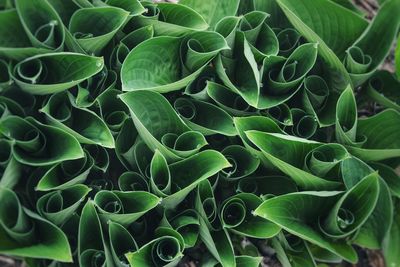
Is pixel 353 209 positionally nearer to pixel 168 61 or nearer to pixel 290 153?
pixel 290 153

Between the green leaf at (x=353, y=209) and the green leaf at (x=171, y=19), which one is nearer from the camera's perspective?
the green leaf at (x=353, y=209)

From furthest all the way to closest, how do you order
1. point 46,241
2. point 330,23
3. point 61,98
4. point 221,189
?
point 330,23 < point 221,189 < point 61,98 < point 46,241

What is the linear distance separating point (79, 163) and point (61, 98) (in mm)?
181

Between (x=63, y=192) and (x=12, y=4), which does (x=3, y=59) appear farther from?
(x=63, y=192)

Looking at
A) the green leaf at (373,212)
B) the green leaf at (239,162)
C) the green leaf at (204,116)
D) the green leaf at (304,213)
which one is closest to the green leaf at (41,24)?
the green leaf at (204,116)

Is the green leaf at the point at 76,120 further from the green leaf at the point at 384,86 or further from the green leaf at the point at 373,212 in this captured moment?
the green leaf at the point at 384,86

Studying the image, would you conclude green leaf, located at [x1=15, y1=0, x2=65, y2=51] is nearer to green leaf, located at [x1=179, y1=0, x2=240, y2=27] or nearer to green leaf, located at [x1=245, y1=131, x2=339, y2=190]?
green leaf, located at [x1=179, y1=0, x2=240, y2=27]

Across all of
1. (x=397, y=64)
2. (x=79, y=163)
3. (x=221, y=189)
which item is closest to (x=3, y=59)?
(x=79, y=163)

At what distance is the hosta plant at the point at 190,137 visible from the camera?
1269 mm

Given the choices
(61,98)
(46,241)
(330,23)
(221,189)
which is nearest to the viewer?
(46,241)

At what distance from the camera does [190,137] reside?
4.48ft

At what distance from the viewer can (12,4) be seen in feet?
4.36

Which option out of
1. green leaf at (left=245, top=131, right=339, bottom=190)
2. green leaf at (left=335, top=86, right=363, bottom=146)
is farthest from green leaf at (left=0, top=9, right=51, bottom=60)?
green leaf at (left=335, top=86, right=363, bottom=146)

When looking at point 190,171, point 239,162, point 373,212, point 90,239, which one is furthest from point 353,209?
point 90,239
